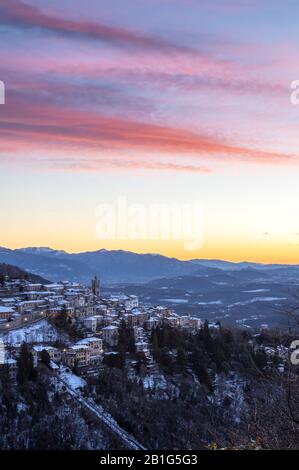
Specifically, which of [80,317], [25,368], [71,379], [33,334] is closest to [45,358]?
[71,379]

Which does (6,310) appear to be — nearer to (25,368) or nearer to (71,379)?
(71,379)

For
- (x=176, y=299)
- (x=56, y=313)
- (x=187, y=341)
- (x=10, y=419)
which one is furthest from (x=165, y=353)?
(x=176, y=299)

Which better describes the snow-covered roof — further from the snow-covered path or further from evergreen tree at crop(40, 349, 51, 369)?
the snow-covered path

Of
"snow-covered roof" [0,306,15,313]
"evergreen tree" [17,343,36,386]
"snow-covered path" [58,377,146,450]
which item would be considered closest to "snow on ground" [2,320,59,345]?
"snow-covered roof" [0,306,15,313]

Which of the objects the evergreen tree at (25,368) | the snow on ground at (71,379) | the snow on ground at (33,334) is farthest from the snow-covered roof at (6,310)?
the evergreen tree at (25,368)

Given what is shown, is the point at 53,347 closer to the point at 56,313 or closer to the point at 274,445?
the point at 56,313

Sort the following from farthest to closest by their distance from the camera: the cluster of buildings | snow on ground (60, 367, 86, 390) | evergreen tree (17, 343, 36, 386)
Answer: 1. the cluster of buildings
2. snow on ground (60, 367, 86, 390)
3. evergreen tree (17, 343, 36, 386)
